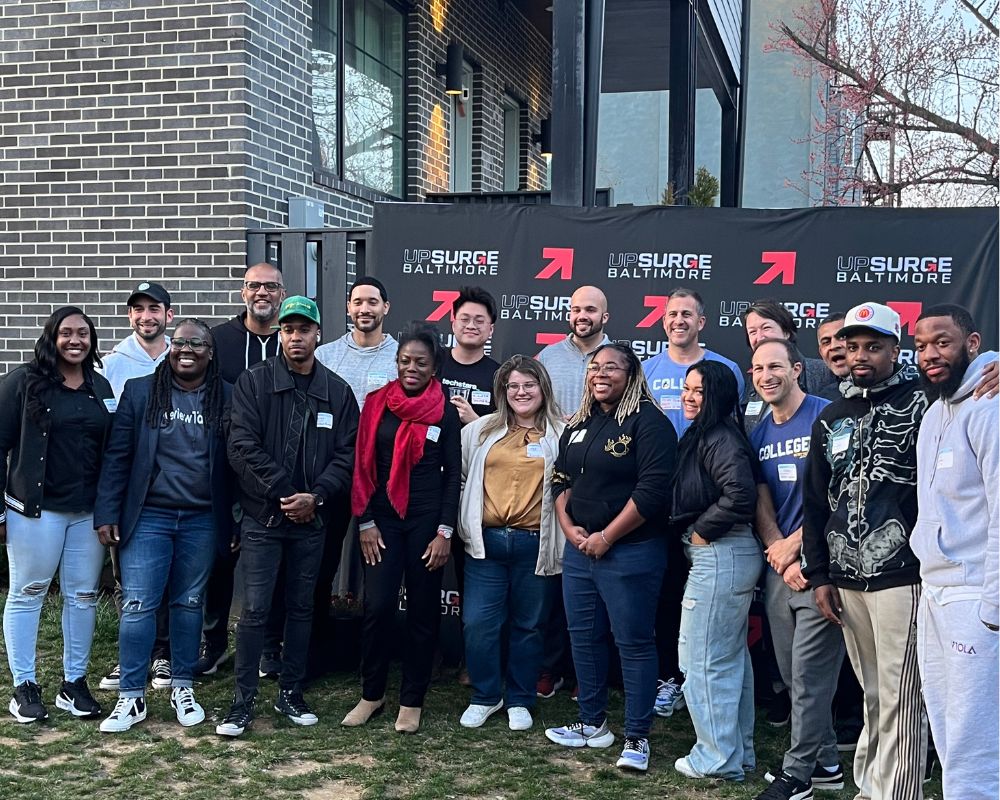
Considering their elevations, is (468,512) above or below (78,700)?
above

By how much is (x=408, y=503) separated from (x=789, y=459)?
Answer: 69.9 inches

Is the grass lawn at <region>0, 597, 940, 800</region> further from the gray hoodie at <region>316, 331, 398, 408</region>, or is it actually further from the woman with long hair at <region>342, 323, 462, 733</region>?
the gray hoodie at <region>316, 331, 398, 408</region>

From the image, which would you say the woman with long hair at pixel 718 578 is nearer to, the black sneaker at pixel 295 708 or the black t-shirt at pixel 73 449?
the black sneaker at pixel 295 708

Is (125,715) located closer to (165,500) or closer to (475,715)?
(165,500)

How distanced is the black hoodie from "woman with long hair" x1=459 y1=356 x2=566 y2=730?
1317mm

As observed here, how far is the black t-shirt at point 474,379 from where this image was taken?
5504 mm

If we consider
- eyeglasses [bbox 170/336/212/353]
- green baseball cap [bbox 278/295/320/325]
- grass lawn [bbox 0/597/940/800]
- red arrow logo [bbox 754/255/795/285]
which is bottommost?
grass lawn [bbox 0/597/940/800]

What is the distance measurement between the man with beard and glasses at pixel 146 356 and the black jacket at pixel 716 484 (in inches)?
110

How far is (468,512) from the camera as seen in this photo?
5062 millimetres

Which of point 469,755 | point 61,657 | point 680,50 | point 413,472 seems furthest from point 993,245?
point 61,657

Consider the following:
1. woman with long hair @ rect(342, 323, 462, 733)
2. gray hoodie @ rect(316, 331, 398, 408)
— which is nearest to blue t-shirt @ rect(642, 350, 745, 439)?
woman with long hair @ rect(342, 323, 462, 733)

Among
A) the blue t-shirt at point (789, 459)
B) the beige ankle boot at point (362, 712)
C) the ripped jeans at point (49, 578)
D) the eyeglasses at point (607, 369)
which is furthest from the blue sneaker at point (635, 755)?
the ripped jeans at point (49, 578)

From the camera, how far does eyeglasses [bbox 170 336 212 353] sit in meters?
4.94

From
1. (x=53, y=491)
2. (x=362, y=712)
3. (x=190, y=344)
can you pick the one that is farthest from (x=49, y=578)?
(x=362, y=712)
